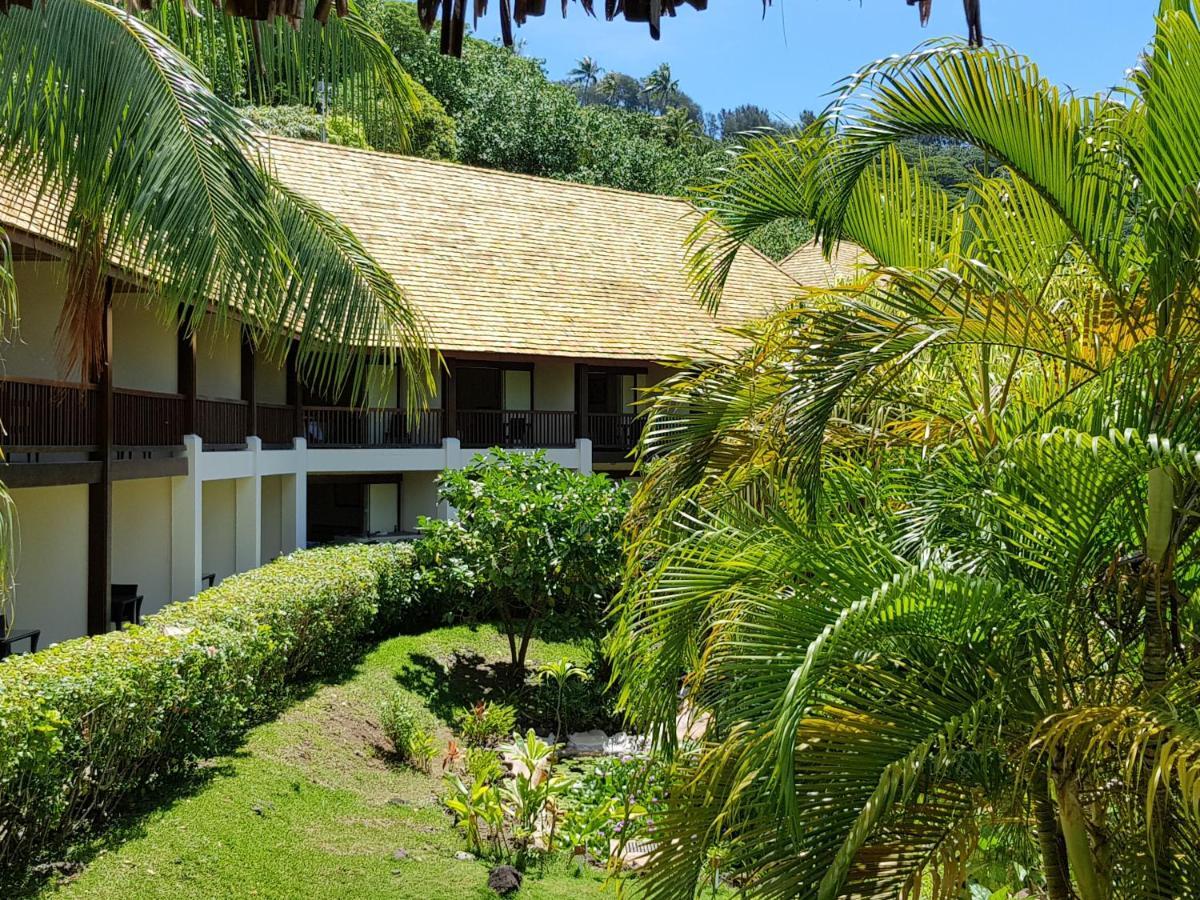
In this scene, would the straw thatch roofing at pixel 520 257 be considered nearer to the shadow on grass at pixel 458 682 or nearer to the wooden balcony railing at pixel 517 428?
the wooden balcony railing at pixel 517 428

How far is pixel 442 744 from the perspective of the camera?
12.9 meters

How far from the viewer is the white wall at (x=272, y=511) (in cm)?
2136

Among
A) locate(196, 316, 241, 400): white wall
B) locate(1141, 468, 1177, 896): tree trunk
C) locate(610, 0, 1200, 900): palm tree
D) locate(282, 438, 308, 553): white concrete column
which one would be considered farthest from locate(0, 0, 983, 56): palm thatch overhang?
locate(282, 438, 308, 553): white concrete column

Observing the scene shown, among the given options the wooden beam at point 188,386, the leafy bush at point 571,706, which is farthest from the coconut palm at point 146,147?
the wooden beam at point 188,386

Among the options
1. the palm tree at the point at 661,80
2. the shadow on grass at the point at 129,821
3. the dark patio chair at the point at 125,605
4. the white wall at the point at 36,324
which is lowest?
the shadow on grass at the point at 129,821

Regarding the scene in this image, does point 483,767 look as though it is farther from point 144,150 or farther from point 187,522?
point 187,522

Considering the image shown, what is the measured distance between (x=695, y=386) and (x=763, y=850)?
2.43m

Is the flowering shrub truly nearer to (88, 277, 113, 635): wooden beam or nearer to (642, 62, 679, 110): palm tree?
(88, 277, 113, 635): wooden beam

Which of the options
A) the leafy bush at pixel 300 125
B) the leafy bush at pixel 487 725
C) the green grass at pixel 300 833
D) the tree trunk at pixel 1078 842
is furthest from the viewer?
the leafy bush at pixel 300 125

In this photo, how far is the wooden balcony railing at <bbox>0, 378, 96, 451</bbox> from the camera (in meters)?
11.4

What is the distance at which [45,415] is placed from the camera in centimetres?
1210

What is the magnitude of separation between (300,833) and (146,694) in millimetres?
1599

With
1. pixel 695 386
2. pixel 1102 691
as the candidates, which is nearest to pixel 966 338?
pixel 1102 691

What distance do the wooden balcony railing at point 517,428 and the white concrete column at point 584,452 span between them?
3.25 ft
